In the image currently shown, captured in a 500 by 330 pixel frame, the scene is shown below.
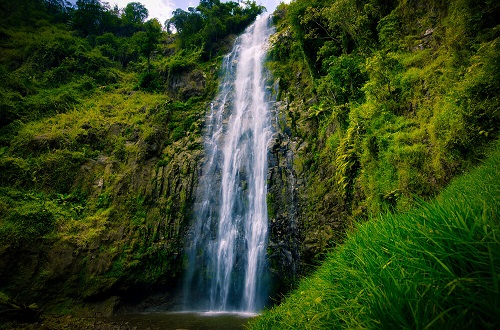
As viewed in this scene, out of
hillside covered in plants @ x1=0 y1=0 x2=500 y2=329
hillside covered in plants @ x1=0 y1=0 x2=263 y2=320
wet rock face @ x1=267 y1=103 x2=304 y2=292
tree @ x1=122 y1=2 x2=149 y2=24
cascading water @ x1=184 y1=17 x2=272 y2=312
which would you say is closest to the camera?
hillside covered in plants @ x1=0 y1=0 x2=500 y2=329

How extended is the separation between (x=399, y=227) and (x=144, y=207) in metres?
11.9

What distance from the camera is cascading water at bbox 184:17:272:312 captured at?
32.1 ft

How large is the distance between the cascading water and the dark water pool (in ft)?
3.06

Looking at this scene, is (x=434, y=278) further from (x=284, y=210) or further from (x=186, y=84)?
(x=186, y=84)

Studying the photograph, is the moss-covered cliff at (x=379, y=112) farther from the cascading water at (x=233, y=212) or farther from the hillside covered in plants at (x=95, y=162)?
the hillside covered in plants at (x=95, y=162)

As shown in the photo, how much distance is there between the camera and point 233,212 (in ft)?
36.7

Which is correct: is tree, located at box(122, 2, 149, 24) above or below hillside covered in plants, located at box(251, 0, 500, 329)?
above

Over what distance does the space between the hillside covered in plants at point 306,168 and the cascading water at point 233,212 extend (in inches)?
25.0

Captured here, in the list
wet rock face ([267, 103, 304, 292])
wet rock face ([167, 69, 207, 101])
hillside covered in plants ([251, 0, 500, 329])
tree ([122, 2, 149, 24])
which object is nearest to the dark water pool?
wet rock face ([267, 103, 304, 292])

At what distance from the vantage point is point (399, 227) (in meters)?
1.70

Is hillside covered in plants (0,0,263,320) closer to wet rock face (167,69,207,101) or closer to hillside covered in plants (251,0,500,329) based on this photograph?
wet rock face (167,69,207,101)

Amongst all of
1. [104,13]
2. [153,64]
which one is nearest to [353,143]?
[153,64]

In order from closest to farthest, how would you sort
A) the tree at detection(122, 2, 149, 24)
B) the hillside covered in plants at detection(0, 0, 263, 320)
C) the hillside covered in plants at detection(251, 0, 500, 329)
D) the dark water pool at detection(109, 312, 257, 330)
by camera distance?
the hillside covered in plants at detection(251, 0, 500, 329)
the dark water pool at detection(109, 312, 257, 330)
the hillside covered in plants at detection(0, 0, 263, 320)
the tree at detection(122, 2, 149, 24)

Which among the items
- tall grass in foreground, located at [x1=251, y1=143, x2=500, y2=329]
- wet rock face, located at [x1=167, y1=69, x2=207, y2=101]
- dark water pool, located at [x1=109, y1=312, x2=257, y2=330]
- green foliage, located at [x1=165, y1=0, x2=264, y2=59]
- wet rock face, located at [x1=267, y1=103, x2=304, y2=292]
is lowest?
dark water pool, located at [x1=109, y1=312, x2=257, y2=330]
